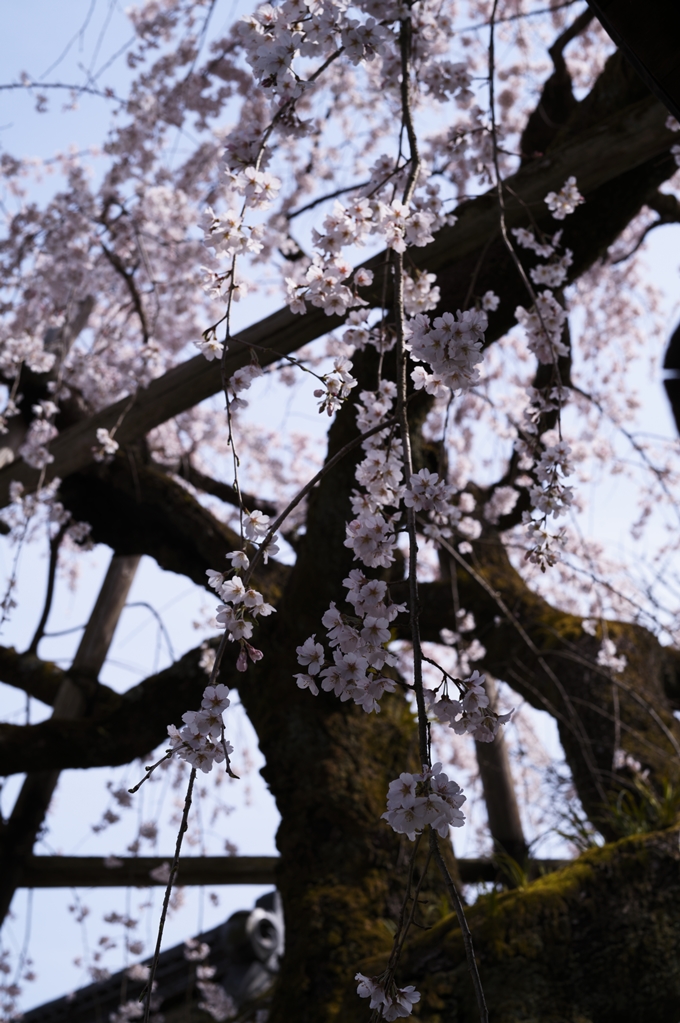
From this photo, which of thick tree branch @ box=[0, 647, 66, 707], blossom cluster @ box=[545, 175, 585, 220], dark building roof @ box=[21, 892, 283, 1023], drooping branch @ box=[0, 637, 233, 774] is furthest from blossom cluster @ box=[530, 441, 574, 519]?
dark building roof @ box=[21, 892, 283, 1023]

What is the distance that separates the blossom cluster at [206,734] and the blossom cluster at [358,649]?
0.12 metres

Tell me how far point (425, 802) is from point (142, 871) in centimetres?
387

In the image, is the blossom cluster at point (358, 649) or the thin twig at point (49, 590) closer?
the blossom cluster at point (358, 649)

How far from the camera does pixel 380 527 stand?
4.20ft

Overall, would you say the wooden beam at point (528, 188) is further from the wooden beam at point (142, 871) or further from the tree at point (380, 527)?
the wooden beam at point (142, 871)

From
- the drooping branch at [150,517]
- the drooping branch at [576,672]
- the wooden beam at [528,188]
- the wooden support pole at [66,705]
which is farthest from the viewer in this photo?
the wooden support pole at [66,705]

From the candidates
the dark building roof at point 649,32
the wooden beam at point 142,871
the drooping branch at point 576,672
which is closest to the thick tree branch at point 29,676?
the wooden beam at point 142,871

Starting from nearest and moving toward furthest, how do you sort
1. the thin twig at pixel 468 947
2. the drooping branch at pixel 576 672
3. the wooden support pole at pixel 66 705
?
the thin twig at pixel 468 947
the drooping branch at pixel 576 672
the wooden support pole at pixel 66 705

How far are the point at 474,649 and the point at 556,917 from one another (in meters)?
1.79

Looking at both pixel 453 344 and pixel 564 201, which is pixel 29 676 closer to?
pixel 564 201

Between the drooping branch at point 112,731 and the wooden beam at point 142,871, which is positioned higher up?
the drooping branch at point 112,731

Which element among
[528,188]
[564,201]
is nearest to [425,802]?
[564,201]

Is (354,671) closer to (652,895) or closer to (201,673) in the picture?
(652,895)

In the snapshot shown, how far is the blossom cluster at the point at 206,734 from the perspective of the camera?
1.02 m
